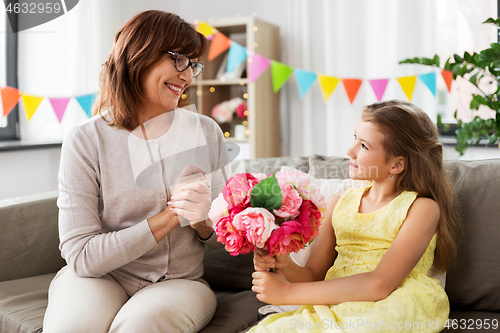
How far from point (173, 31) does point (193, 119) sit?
0.88 ft

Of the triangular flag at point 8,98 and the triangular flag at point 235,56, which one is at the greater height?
the triangular flag at point 235,56

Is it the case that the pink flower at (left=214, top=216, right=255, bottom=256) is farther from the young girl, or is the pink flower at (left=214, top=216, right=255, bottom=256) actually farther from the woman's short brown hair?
the woman's short brown hair

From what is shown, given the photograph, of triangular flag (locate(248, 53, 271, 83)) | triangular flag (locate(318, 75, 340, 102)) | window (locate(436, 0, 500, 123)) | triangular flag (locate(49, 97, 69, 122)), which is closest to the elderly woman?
triangular flag (locate(49, 97, 69, 122))

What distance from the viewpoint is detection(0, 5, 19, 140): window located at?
280 cm

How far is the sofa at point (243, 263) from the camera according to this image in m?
1.31

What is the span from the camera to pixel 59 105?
2.79m

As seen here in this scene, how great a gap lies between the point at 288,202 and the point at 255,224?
92 millimetres

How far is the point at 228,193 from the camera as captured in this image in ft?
3.14

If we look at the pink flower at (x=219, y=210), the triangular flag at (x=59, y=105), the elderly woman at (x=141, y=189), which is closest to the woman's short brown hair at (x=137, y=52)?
the elderly woman at (x=141, y=189)

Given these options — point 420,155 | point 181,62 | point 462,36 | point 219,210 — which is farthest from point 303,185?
point 462,36

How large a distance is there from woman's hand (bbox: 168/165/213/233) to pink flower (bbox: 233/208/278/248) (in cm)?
29

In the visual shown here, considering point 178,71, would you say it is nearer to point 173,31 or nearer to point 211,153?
point 173,31

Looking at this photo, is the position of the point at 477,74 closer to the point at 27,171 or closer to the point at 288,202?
the point at 288,202

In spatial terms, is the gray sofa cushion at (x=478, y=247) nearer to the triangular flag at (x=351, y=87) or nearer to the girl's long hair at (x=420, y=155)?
the girl's long hair at (x=420, y=155)
